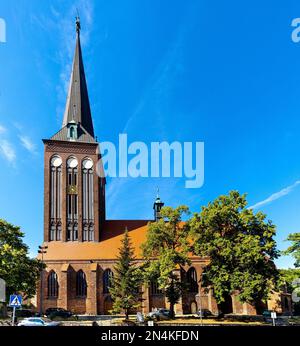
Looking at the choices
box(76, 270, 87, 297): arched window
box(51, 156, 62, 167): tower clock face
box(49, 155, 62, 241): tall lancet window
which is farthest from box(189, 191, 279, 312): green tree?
box(51, 156, 62, 167): tower clock face

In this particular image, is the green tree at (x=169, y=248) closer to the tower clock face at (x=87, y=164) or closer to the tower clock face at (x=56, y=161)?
the tower clock face at (x=87, y=164)

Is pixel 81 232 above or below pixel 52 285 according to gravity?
above

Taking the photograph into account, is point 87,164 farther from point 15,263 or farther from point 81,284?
point 15,263

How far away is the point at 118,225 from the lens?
57.0 m

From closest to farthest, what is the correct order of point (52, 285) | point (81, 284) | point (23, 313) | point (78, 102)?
1. point (23, 313)
2. point (52, 285)
3. point (81, 284)
4. point (78, 102)

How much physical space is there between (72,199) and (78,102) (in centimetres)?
1500

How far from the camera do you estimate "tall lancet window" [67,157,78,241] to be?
2068 inches

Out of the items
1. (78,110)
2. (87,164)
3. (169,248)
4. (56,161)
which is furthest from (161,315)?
(78,110)

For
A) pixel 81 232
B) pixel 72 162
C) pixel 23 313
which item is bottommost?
pixel 23 313

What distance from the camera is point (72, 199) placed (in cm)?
5369

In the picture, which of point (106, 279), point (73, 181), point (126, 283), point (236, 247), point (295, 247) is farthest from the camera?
point (73, 181)

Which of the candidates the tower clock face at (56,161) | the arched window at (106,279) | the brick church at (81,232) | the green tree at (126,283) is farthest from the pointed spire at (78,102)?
the green tree at (126,283)
